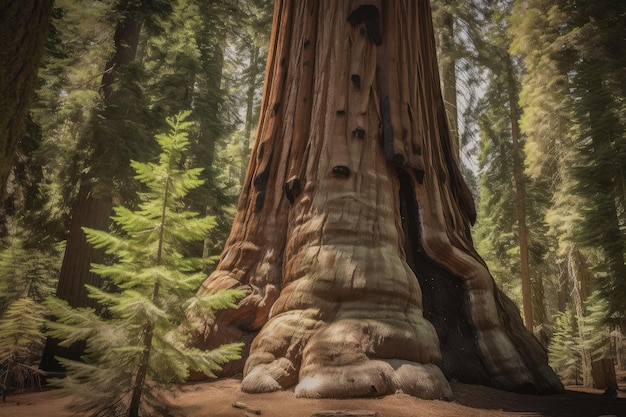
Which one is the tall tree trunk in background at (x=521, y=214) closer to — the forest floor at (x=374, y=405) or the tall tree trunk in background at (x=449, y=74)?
the tall tree trunk in background at (x=449, y=74)

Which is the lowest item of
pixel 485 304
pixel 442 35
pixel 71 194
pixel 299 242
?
pixel 485 304

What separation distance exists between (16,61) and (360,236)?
321cm

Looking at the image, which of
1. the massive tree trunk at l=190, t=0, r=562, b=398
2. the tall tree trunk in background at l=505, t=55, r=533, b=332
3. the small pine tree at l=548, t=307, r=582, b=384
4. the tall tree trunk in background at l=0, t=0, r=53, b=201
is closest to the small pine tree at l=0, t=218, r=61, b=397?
the massive tree trunk at l=190, t=0, r=562, b=398

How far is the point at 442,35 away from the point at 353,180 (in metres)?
11.9

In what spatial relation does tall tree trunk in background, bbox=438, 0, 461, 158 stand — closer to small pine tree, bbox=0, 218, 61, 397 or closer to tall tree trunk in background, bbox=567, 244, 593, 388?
tall tree trunk in background, bbox=567, 244, 593, 388

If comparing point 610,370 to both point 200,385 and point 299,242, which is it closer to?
point 299,242

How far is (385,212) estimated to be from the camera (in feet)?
14.4

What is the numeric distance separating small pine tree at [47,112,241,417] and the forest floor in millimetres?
213

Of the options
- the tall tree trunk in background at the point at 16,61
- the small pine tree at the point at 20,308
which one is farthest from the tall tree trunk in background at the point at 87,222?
the tall tree trunk in background at the point at 16,61

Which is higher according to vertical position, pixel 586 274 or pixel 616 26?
pixel 616 26

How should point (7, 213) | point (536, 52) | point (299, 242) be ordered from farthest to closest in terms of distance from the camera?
point (536, 52)
point (7, 213)
point (299, 242)

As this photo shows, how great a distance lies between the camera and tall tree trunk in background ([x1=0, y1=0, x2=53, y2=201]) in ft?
6.31

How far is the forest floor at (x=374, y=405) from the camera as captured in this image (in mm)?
2654

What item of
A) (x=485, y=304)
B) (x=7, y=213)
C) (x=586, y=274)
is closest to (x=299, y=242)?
(x=485, y=304)
